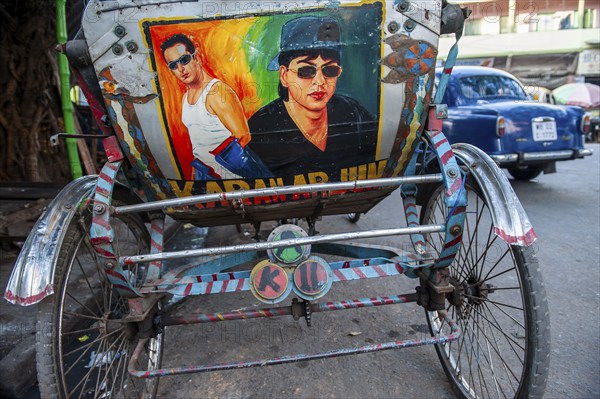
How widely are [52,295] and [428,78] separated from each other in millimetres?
1888

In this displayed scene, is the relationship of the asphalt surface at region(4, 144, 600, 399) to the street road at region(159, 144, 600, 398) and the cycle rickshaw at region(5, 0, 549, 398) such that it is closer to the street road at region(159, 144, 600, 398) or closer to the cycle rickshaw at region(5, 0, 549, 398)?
the street road at region(159, 144, 600, 398)

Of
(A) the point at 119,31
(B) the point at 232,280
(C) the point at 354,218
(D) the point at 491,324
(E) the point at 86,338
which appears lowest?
(E) the point at 86,338

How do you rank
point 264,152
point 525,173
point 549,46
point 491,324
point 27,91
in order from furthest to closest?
point 549,46 → point 525,173 → point 27,91 → point 491,324 → point 264,152

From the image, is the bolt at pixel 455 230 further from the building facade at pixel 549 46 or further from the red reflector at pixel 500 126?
the building facade at pixel 549 46

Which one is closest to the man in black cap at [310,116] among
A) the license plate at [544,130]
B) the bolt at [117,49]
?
the bolt at [117,49]

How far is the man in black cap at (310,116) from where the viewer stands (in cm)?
163

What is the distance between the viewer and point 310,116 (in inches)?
69.9

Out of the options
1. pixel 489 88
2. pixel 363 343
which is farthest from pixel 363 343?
pixel 489 88

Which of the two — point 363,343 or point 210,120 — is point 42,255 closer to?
point 210,120

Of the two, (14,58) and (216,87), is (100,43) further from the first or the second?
(14,58)

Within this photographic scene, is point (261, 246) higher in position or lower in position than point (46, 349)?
higher

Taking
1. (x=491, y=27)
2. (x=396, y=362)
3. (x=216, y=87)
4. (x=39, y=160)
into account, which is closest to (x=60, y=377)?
(x=216, y=87)

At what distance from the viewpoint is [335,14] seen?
5.24 feet

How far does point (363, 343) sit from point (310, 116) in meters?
1.62
